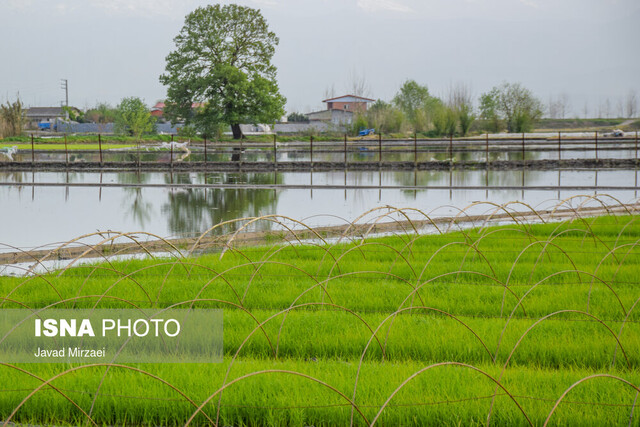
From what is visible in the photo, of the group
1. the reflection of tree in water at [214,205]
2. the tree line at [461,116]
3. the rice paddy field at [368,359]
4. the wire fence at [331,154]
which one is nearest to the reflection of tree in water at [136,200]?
the reflection of tree in water at [214,205]

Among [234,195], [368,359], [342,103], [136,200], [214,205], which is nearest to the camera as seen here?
[368,359]

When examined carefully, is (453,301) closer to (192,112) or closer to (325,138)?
(192,112)

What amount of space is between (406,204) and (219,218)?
4440 mm

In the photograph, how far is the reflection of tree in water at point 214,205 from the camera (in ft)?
42.4

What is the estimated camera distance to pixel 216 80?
38.7 metres

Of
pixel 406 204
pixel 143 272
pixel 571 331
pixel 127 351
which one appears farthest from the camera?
pixel 406 204

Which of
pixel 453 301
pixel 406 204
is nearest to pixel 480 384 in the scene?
pixel 453 301

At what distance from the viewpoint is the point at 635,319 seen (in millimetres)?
6031

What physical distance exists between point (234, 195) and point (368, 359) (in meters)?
13.1

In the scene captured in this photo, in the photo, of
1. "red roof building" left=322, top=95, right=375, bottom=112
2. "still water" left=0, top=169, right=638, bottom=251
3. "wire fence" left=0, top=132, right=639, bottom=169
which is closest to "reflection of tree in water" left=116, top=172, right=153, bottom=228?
"still water" left=0, top=169, right=638, bottom=251

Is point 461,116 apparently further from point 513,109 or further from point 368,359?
point 368,359

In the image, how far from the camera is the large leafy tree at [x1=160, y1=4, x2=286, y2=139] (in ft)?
127

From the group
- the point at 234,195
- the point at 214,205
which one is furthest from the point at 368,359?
the point at 234,195

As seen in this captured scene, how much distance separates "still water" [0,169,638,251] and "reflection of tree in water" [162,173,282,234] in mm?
21
